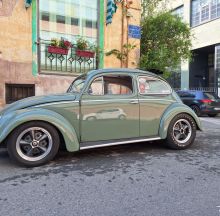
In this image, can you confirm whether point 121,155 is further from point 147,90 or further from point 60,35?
point 60,35

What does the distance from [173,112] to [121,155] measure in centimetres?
132

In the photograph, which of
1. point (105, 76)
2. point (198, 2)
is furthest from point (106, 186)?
point (198, 2)

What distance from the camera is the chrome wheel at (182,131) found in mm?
5207

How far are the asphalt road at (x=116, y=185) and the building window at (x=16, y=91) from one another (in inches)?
182

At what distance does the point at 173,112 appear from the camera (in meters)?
5.05

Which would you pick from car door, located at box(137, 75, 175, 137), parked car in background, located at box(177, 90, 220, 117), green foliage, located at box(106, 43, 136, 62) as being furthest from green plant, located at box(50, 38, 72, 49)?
parked car in background, located at box(177, 90, 220, 117)

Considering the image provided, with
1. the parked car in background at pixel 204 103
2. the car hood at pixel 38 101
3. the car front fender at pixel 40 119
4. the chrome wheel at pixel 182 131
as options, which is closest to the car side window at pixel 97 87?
the car hood at pixel 38 101

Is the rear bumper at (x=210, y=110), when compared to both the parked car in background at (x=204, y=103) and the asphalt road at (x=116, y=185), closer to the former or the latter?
the parked car in background at (x=204, y=103)

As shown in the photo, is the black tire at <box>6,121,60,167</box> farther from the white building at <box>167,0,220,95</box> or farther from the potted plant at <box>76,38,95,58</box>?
the white building at <box>167,0,220,95</box>

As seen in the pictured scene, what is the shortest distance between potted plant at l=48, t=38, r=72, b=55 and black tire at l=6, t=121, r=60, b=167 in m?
5.99

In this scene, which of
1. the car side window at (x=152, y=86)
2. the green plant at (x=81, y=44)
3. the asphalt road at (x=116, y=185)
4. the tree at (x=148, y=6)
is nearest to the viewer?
the asphalt road at (x=116, y=185)

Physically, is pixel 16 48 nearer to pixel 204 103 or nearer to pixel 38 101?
pixel 38 101

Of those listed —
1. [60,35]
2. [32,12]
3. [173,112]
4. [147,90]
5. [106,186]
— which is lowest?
[106,186]

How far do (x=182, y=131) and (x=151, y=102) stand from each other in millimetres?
944
